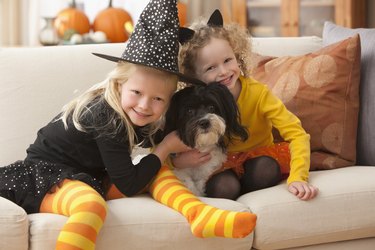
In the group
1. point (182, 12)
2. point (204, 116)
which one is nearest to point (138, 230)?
point (204, 116)

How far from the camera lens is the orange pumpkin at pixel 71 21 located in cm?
423

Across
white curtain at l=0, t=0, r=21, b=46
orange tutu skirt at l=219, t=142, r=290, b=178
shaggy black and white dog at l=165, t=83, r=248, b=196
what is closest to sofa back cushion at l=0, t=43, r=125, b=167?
shaggy black and white dog at l=165, t=83, r=248, b=196

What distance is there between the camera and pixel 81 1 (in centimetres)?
453

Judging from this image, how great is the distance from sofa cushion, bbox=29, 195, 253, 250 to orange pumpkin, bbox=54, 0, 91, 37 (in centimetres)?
246

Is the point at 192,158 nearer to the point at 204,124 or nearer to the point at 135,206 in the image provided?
the point at 204,124

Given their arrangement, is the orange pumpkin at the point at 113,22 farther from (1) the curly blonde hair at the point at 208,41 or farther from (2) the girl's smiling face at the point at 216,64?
(2) the girl's smiling face at the point at 216,64

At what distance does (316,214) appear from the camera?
6.82 feet

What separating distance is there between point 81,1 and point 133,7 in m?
0.37

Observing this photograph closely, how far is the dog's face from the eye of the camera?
2037 millimetres

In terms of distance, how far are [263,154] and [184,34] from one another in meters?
0.54

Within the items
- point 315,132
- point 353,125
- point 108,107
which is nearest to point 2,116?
point 108,107

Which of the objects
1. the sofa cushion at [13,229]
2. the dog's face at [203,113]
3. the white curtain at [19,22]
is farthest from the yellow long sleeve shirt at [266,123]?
the white curtain at [19,22]

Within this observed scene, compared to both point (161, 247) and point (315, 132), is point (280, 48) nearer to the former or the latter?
point (315, 132)

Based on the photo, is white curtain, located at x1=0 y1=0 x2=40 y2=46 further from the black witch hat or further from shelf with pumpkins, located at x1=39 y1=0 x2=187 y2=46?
the black witch hat
